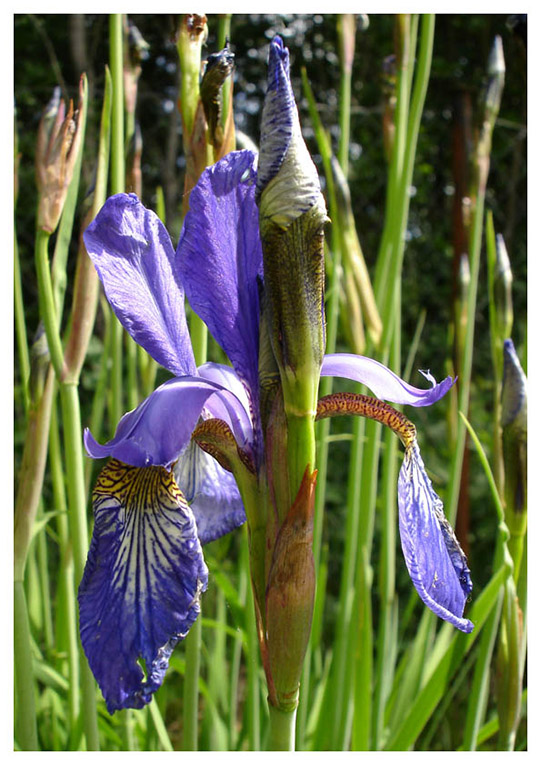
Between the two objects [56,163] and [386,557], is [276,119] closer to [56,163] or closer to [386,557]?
[56,163]

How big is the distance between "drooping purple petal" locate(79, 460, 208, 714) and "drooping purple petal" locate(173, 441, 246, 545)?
0.16 meters

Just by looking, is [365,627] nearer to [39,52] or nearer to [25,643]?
[25,643]

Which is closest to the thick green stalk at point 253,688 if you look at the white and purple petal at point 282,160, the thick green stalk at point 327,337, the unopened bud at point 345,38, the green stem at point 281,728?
the thick green stalk at point 327,337

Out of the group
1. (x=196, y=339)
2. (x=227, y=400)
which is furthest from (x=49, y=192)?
(x=227, y=400)

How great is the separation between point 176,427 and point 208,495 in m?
0.20

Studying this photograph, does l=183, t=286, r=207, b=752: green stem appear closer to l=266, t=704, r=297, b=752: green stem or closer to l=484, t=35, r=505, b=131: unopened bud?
l=266, t=704, r=297, b=752: green stem

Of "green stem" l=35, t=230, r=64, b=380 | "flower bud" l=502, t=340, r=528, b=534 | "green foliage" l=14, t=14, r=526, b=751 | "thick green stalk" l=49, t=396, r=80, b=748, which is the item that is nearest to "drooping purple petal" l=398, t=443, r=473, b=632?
"flower bud" l=502, t=340, r=528, b=534

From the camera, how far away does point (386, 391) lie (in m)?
0.49

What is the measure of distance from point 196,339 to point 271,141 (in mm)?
304

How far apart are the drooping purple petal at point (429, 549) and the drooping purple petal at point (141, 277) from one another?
0.58 ft

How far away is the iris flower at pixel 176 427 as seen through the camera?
0.40 m

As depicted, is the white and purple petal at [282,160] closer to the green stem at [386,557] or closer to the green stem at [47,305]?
the green stem at [47,305]

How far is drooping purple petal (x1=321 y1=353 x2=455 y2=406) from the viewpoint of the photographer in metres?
0.48

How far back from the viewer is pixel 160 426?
0.41m
